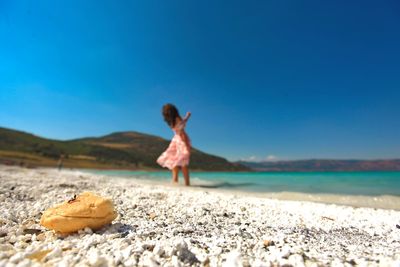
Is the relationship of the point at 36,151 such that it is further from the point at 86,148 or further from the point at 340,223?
the point at 340,223

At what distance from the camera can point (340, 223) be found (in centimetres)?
389

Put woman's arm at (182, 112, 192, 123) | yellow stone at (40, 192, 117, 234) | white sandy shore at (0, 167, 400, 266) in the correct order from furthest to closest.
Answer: woman's arm at (182, 112, 192, 123)
yellow stone at (40, 192, 117, 234)
white sandy shore at (0, 167, 400, 266)

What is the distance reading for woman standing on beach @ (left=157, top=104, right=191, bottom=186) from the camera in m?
A: 10.2

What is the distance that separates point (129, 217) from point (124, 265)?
1.88 metres

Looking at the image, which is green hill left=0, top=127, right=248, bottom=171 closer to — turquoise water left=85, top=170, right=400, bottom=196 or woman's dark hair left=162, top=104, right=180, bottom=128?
turquoise water left=85, top=170, right=400, bottom=196

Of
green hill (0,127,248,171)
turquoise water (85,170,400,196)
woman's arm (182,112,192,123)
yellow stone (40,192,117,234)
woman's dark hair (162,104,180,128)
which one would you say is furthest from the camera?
green hill (0,127,248,171)

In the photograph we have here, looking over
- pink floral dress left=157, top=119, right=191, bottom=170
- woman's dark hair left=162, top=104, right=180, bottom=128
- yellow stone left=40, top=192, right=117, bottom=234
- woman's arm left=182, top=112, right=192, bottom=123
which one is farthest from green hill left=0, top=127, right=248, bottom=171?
yellow stone left=40, top=192, right=117, bottom=234

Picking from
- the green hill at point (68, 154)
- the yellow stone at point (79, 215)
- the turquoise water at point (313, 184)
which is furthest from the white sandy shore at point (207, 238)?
the green hill at point (68, 154)

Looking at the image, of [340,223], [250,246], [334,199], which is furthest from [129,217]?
[334,199]

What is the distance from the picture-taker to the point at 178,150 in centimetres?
1048

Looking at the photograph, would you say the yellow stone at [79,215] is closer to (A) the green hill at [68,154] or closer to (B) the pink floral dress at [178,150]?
(B) the pink floral dress at [178,150]

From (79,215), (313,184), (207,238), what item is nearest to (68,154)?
(313,184)

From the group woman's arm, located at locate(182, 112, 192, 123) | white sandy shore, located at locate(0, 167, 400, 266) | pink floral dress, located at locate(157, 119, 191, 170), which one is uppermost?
woman's arm, located at locate(182, 112, 192, 123)

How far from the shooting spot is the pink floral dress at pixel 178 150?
33.3 feet
